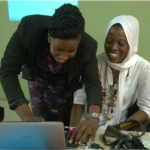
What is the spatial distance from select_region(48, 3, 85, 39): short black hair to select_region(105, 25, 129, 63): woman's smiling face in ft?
1.30

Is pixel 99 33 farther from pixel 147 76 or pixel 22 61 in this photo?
pixel 22 61

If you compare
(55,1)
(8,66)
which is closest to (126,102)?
(8,66)

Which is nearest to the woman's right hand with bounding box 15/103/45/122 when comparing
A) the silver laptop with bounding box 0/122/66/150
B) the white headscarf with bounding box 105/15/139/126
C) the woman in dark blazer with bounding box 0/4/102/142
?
the woman in dark blazer with bounding box 0/4/102/142

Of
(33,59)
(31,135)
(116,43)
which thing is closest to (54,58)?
(33,59)

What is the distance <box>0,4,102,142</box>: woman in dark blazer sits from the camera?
84 centimetres

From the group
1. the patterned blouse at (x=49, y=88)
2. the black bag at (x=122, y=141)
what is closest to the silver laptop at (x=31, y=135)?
the black bag at (x=122, y=141)

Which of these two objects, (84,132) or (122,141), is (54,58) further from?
(122,141)

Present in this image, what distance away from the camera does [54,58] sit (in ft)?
3.60

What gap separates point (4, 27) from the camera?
2.36 m

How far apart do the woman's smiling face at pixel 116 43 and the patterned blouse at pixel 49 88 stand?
0.32 m

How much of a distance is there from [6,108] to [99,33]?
5.00ft

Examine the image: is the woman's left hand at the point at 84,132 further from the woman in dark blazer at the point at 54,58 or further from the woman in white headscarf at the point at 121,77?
the woman in white headscarf at the point at 121,77

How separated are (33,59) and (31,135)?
0.50 meters

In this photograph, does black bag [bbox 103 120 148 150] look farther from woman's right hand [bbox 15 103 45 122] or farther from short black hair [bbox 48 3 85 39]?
short black hair [bbox 48 3 85 39]
